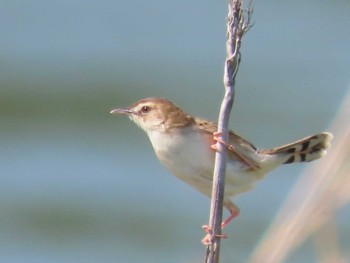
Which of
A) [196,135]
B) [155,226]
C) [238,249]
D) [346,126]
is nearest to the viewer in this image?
[346,126]

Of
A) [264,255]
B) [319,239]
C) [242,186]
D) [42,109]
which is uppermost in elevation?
[42,109]

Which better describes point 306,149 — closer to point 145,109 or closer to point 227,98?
point 145,109

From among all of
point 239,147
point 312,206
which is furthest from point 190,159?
point 312,206

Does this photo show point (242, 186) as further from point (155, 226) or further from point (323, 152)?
point (155, 226)

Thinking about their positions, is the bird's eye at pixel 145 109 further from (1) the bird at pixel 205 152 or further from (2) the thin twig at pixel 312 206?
(2) the thin twig at pixel 312 206

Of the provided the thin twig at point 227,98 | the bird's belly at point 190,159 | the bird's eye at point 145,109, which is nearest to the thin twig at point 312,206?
the thin twig at point 227,98

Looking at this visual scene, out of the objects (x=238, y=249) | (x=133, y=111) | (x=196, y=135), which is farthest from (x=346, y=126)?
(x=238, y=249)
